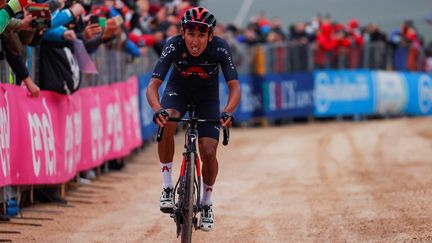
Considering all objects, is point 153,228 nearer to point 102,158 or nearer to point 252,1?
point 102,158

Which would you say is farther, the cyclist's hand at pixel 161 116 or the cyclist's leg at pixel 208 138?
the cyclist's leg at pixel 208 138

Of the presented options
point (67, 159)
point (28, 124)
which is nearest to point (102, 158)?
point (67, 159)

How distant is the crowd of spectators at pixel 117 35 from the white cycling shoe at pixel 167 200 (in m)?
2.21

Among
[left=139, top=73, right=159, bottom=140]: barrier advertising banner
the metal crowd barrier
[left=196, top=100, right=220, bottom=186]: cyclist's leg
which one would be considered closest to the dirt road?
[left=139, top=73, right=159, bottom=140]: barrier advertising banner

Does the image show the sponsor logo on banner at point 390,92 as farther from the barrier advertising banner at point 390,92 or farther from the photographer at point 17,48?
the photographer at point 17,48

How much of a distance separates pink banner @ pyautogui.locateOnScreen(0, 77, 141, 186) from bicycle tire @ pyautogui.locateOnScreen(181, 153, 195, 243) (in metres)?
2.35

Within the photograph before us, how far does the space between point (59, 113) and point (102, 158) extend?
2968 millimetres

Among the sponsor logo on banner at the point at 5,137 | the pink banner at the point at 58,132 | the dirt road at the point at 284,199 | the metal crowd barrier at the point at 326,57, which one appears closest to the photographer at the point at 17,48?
the pink banner at the point at 58,132

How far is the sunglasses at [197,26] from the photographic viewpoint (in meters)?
8.62

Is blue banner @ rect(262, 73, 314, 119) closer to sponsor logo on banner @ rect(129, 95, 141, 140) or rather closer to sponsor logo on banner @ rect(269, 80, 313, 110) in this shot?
sponsor logo on banner @ rect(269, 80, 313, 110)

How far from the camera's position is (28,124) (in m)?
10.8

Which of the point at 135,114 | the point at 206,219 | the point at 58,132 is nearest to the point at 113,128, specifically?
the point at 135,114

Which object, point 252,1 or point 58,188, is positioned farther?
point 252,1

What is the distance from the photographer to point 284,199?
12633 millimetres
